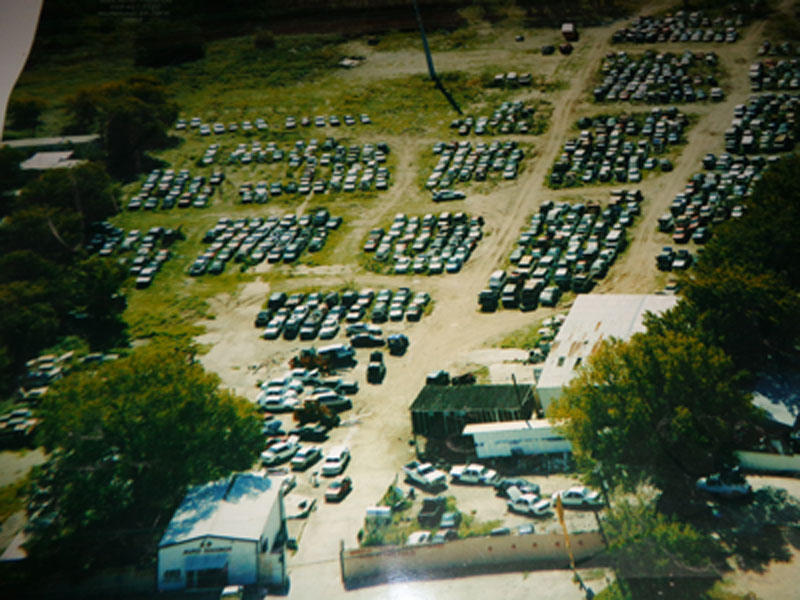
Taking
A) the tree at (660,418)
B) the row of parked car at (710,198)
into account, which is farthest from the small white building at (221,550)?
the row of parked car at (710,198)

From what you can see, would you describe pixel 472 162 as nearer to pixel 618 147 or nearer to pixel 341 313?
pixel 618 147

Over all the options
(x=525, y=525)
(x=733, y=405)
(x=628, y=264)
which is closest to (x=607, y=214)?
(x=628, y=264)

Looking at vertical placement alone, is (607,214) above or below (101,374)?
below

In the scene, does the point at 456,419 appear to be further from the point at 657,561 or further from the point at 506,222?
the point at 506,222

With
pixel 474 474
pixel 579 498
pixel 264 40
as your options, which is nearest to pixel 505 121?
pixel 264 40

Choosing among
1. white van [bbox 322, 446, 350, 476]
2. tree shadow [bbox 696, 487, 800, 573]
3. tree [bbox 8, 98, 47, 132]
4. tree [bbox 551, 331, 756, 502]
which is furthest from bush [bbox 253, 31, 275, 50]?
tree shadow [bbox 696, 487, 800, 573]

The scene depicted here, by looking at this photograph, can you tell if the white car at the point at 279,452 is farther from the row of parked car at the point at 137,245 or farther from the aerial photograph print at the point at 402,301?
the row of parked car at the point at 137,245
